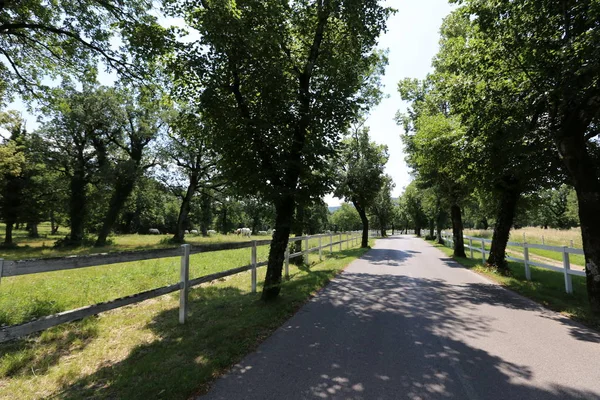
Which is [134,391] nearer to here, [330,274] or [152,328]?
[152,328]

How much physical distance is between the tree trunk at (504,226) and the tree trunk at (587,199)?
4635 mm

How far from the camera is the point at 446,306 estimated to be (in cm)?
631

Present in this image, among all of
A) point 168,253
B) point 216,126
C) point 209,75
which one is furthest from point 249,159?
point 168,253

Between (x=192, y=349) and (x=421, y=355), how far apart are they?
2979 mm

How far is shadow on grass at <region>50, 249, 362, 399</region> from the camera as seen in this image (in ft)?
10.2

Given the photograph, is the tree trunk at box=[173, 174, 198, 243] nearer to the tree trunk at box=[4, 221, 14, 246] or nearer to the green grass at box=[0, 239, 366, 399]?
the tree trunk at box=[4, 221, 14, 246]

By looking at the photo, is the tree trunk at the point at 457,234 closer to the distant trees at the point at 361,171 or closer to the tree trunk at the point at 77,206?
the distant trees at the point at 361,171

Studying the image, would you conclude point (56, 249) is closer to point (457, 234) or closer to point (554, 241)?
point (457, 234)

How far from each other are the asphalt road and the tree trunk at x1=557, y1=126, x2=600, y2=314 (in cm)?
111

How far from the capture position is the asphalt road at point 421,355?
3.09 m

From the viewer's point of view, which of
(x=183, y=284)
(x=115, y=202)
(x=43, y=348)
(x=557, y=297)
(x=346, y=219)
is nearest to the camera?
(x=43, y=348)

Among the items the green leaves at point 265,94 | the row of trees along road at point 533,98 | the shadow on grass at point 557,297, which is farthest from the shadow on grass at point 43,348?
the row of trees along road at point 533,98

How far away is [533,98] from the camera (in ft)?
22.3

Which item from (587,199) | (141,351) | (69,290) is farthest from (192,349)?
(587,199)
